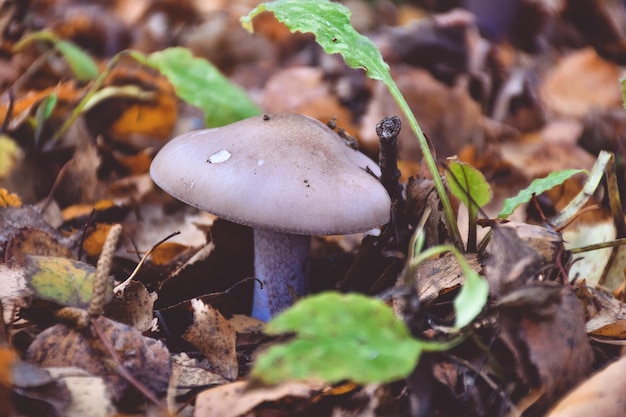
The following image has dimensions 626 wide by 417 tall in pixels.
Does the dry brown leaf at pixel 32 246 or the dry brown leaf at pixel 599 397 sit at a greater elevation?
the dry brown leaf at pixel 599 397

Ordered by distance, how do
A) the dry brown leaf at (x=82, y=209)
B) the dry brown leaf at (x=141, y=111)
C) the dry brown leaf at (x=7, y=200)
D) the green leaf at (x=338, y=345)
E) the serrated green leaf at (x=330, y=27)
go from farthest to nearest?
the dry brown leaf at (x=141, y=111), the dry brown leaf at (x=82, y=209), the dry brown leaf at (x=7, y=200), the serrated green leaf at (x=330, y=27), the green leaf at (x=338, y=345)

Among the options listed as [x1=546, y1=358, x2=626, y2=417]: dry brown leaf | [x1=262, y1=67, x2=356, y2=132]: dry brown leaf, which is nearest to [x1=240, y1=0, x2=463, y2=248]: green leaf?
[x1=546, y1=358, x2=626, y2=417]: dry brown leaf

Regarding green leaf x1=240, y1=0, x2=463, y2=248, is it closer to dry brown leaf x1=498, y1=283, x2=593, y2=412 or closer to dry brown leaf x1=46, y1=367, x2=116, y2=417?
dry brown leaf x1=498, y1=283, x2=593, y2=412

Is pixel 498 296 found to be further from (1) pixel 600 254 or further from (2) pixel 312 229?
(1) pixel 600 254

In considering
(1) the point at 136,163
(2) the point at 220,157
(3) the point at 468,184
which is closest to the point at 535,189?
(3) the point at 468,184

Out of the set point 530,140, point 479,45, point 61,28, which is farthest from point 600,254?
point 61,28

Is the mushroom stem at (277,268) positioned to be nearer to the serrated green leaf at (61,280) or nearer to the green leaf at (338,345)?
the serrated green leaf at (61,280)

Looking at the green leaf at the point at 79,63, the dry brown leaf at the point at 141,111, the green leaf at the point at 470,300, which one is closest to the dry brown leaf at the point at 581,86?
the dry brown leaf at the point at 141,111
